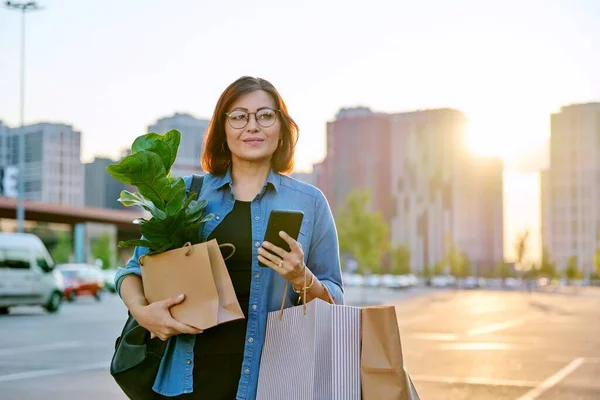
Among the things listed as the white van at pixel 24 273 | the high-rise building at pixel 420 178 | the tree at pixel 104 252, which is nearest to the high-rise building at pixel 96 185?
the high-rise building at pixel 420 178

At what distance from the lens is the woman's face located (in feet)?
10.4

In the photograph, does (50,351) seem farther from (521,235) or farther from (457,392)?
(521,235)

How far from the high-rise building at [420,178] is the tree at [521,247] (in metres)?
90.9

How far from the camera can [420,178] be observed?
181 m

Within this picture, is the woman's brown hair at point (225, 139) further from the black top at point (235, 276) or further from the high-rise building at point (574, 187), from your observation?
the high-rise building at point (574, 187)

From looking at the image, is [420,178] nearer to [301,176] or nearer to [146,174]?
[301,176]

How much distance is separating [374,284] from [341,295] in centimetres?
9428

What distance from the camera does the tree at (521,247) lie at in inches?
2864

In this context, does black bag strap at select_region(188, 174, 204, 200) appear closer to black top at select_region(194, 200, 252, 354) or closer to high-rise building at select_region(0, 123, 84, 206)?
black top at select_region(194, 200, 252, 354)

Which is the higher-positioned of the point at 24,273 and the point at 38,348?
the point at 24,273

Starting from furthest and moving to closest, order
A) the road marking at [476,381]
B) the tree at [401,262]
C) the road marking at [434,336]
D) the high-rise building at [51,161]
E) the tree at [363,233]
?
the tree at [401,262], the high-rise building at [51,161], the tree at [363,233], the road marking at [434,336], the road marking at [476,381]

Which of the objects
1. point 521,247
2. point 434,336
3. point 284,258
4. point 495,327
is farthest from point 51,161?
point 284,258

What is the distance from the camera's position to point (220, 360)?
2949mm

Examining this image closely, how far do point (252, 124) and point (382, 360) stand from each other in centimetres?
86
